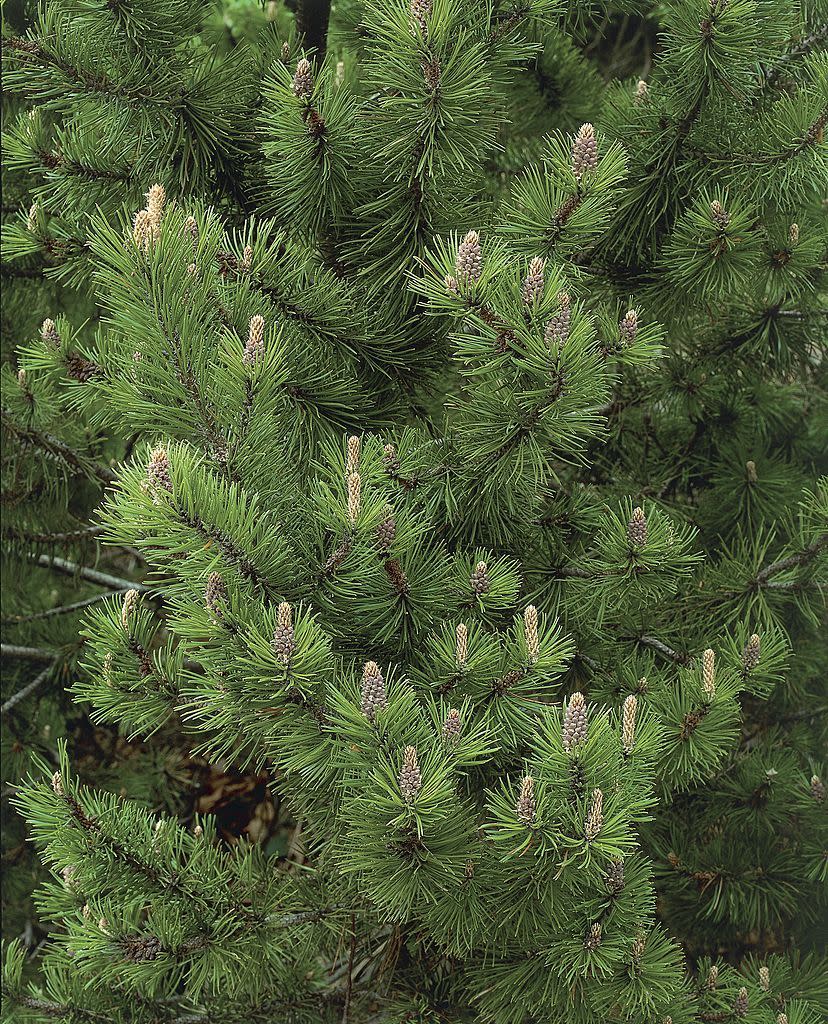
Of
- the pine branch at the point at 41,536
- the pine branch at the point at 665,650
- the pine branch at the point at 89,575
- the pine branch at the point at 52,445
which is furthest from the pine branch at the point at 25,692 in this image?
the pine branch at the point at 665,650

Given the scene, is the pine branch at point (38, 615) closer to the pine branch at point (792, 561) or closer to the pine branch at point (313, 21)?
the pine branch at point (313, 21)

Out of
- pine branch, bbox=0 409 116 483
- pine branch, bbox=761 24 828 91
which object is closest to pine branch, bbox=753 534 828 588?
pine branch, bbox=761 24 828 91

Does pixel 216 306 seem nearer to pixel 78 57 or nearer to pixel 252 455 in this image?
pixel 252 455

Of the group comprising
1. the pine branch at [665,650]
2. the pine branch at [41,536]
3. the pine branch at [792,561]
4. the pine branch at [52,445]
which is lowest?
the pine branch at [41,536]

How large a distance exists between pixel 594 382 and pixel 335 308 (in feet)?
1.57

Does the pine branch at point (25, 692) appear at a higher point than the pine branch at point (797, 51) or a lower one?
lower

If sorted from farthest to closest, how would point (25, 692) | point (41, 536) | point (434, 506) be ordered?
point (25, 692) → point (41, 536) → point (434, 506)

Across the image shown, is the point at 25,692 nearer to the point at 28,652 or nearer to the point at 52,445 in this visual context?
the point at 28,652

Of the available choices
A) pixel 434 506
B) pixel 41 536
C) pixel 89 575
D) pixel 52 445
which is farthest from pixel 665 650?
pixel 89 575

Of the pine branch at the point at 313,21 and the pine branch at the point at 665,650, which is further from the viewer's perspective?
the pine branch at the point at 313,21

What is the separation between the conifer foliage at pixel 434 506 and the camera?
1274 mm

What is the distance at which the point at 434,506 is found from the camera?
1.58m

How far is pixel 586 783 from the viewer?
1.26 m

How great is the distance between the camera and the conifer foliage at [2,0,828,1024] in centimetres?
127
